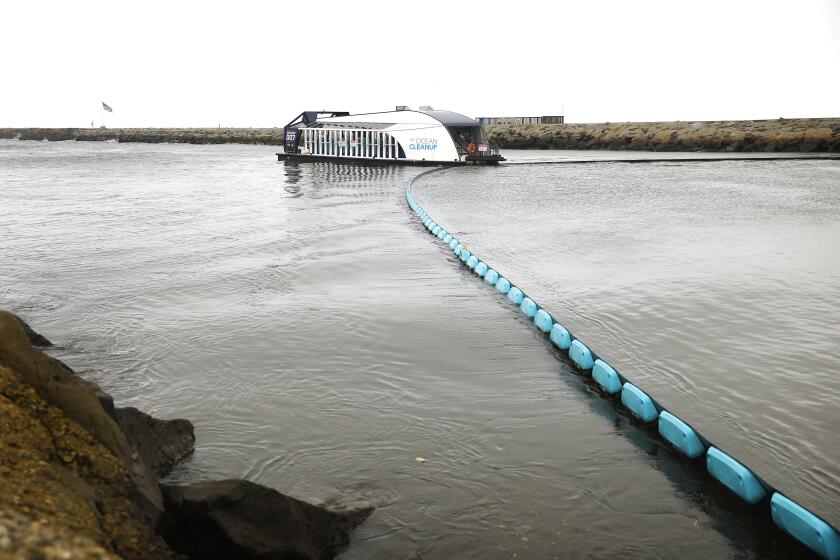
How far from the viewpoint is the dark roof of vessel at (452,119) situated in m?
57.5

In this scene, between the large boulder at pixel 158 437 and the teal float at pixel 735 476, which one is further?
the teal float at pixel 735 476

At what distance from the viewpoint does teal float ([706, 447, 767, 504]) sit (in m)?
7.73

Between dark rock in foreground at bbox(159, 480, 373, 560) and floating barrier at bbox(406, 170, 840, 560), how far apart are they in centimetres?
474

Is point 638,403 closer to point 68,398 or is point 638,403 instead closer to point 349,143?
point 68,398

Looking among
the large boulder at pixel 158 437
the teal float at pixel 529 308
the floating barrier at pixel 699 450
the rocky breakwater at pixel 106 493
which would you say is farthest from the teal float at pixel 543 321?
the rocky breakwater at pixel 106 493

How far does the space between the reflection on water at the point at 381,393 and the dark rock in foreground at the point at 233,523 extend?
0.92 m

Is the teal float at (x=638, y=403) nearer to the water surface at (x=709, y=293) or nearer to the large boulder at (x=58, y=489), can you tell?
the water surface at (x=709, y=293)

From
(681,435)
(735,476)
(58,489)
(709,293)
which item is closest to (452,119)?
(709,293)

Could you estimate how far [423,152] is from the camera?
5903cm

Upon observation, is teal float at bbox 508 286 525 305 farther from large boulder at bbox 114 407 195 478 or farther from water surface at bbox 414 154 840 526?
large boulder at bbox 114 407 195 478

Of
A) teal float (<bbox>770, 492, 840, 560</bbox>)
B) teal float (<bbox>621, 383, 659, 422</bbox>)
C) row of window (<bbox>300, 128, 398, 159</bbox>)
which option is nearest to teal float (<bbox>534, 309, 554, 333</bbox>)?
teal float (<bbox>621, 383, 659, 422</bbox>)

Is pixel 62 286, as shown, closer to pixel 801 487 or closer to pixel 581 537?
pixel 581 537

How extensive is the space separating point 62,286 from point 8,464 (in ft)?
50.0

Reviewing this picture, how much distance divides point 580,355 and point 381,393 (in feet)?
11.6
